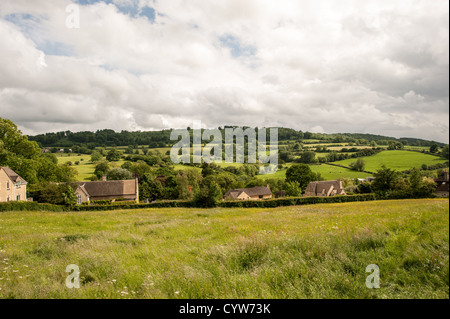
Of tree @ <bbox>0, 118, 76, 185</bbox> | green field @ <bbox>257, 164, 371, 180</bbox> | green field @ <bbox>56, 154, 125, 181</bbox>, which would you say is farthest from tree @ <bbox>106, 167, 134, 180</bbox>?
green field @ <bbox>257, 164, 371, 180</bbox>

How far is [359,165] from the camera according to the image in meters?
65.1

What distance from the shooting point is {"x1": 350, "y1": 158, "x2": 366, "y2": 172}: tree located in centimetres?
6356

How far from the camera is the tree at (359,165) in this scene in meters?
63.6

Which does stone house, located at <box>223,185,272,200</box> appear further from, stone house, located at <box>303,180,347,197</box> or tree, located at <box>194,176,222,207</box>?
tree, located at <box>194,176,222,207</box>

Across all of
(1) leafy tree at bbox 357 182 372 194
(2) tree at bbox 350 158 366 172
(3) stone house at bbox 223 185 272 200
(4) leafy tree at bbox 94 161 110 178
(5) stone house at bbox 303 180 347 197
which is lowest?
(3) stone house at bbox 223 185 272 200

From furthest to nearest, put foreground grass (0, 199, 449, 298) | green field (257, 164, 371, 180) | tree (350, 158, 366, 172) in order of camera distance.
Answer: green field (257, 164, 371, 180), tree (350, 158, 366, 172), foreground grass (0, 199, 449, 298)

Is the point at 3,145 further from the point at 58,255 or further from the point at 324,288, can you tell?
the point at 324,288

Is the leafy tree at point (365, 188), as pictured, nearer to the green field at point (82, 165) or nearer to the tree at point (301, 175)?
the tree at point (301, 175)

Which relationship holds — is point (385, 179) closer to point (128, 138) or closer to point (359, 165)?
point (359, 165)

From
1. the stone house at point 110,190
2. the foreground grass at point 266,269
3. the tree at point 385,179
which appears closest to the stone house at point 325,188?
the tree at point 385,179

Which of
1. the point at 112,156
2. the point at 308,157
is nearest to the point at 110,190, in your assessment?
the point at 112,156
